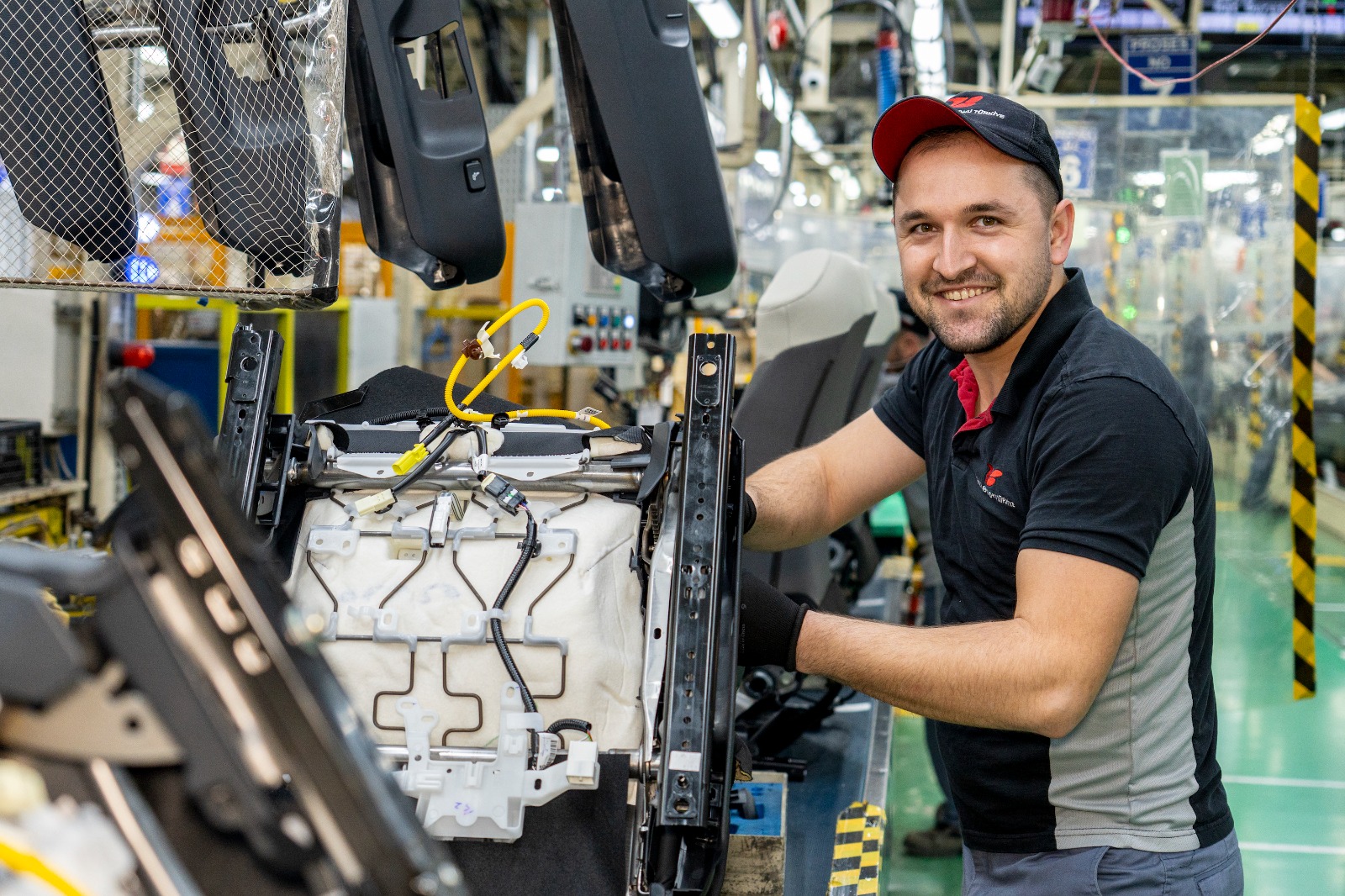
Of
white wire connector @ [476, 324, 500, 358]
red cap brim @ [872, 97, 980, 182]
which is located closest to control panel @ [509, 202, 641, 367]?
white wire connector @ [476, 324, 500, 358]

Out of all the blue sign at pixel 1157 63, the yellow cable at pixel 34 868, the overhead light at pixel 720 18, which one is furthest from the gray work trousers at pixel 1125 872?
the overhead light at pixel 720 18

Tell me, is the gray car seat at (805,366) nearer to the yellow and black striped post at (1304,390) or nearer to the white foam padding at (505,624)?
the white foam padding at (505,624)

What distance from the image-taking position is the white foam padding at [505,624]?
1917 millimetres

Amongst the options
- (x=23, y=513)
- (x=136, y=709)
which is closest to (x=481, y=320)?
(x=23, y=513)

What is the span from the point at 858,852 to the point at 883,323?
2.36m

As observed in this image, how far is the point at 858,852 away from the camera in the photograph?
107 inches

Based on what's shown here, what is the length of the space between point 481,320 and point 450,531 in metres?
6.39

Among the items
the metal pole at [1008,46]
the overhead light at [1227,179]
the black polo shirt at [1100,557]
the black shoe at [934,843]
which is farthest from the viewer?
the metal pole at [1008,46]

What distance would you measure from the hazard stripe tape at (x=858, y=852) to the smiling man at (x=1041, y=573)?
509 mm

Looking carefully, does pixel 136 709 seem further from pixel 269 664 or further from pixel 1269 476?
pixel 1269 476

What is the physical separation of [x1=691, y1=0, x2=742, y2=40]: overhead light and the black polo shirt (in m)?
4.96

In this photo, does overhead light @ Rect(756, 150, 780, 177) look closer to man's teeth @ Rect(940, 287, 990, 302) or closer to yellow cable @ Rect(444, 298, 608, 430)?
yellow cable @ Rect(444, 298, 608, 430)

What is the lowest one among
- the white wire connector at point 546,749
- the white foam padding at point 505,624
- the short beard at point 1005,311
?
the white wire connector at point 546,749

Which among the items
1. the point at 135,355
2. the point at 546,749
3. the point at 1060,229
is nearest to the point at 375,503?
the point at 546,749
